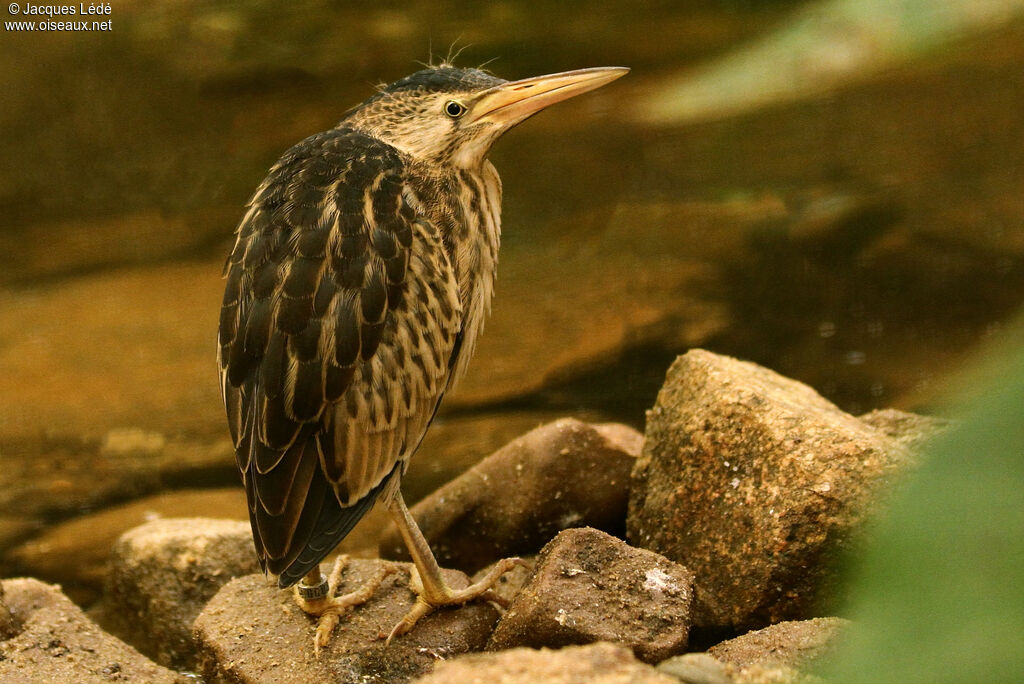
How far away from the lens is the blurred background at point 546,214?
6.38 meters

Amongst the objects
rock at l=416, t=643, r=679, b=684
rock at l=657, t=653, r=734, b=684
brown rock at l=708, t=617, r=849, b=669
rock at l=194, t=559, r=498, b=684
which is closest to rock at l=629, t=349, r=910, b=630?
brown rock at l=708, t=617, r=849, b=669

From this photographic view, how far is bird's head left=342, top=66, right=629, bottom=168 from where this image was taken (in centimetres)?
369

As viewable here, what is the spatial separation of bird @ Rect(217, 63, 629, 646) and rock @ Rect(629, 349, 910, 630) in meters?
0.59

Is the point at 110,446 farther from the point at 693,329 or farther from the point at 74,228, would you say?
the point at 693,329

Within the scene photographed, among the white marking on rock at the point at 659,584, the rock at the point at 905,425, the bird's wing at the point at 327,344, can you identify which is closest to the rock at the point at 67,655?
the bird's wing at the point at 327,344

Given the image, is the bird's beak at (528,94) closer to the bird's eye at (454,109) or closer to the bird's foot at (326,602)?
the bird's eye at (454,109)

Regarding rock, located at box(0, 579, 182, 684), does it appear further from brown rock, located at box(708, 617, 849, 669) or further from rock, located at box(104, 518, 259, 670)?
brown rock, located at box(708, 617, 849, 669)

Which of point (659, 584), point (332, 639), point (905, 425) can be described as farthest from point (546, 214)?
point (659, 584)

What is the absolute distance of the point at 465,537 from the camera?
14.4 ft

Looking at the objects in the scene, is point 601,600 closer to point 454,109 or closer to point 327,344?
point 327,344

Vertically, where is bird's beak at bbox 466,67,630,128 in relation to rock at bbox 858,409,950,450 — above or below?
above

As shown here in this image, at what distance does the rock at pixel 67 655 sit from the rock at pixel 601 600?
116cm

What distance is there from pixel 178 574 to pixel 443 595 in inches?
49.8

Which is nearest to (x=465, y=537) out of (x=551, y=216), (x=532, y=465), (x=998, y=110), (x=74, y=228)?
(x=532, y=465)
